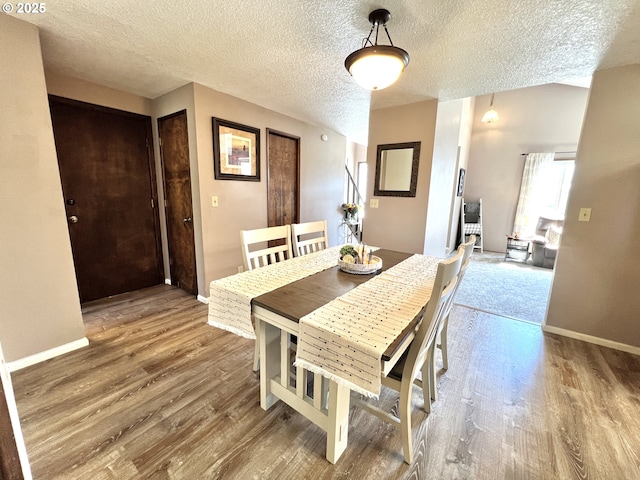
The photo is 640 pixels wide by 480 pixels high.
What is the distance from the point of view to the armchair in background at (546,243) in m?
4.34

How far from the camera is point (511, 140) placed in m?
5.25

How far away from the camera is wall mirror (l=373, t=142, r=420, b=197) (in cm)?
299

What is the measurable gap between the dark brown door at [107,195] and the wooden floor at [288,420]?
1046 millimetres

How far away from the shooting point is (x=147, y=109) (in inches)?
116

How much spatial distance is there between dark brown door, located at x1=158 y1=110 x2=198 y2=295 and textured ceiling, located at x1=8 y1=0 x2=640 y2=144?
42 centimetres

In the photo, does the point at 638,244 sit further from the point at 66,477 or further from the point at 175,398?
the point at 66,477

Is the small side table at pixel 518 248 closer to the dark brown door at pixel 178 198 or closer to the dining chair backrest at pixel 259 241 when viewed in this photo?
the dining chair backrest at pixel 259 241

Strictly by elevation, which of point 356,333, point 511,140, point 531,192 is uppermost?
point 511,140

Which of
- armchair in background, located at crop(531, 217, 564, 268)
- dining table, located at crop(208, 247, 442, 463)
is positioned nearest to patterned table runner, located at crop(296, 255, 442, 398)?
dining table, located at crop(208, 247, 442, 463)

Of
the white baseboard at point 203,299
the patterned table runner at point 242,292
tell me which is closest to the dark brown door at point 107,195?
the white baseboard at point 203,299

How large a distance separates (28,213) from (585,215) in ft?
13.9

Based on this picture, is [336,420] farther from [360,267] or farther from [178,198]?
[178,198]

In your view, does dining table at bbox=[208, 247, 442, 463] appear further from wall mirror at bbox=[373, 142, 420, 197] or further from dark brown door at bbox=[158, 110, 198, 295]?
dark brown door at bbox=[158, 110, 198, 295]

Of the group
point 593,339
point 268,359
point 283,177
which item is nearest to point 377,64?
point 268,359
